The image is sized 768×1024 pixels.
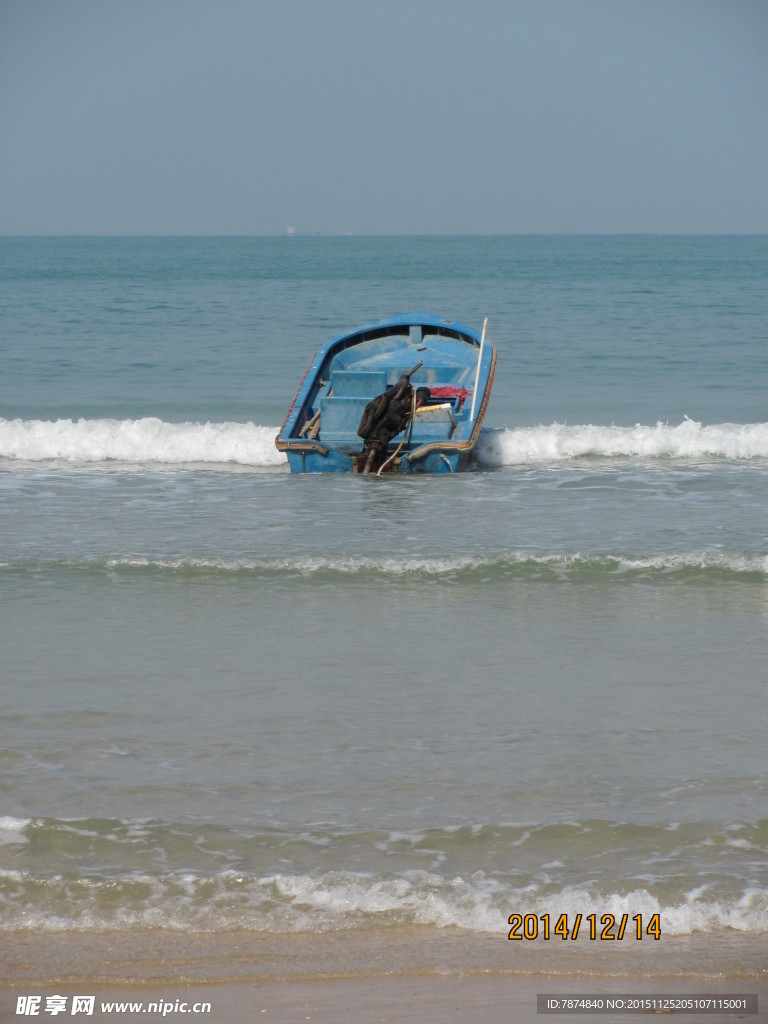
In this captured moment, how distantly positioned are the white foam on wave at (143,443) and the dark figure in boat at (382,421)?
92.7 inches

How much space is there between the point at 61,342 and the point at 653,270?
40.1 meters

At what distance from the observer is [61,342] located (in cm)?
2786

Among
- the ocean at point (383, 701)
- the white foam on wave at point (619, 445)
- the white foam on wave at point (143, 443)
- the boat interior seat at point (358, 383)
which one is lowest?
the ocean at point (383, 701)

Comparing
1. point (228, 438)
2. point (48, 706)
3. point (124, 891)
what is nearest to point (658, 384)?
point (228, 438)

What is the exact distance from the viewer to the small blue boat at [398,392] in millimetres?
13641

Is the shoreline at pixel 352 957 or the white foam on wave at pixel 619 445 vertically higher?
the white foam on wave at pixel 619 445

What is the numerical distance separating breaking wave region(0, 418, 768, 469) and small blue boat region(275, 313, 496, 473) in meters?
0.97

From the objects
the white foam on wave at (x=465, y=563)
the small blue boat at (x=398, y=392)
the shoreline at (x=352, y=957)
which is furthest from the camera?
the small blue boat at (x=398, y=392)

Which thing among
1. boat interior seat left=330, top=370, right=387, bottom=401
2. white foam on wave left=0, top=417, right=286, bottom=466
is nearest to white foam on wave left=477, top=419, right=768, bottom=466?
boat interior seat left=330, top=370, right=387, bottom=401

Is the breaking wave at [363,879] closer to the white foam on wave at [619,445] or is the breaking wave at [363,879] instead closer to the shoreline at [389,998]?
the shoreline at [389,998]

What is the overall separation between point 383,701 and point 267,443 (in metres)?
9.67

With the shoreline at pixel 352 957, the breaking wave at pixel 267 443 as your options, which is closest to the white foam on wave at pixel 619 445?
the breaking wave at pixel 267 443

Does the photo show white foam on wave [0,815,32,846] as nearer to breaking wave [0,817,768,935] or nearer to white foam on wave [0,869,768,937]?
breaking wave [0,817,768,935]

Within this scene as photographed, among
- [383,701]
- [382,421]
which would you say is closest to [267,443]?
[382,421]
